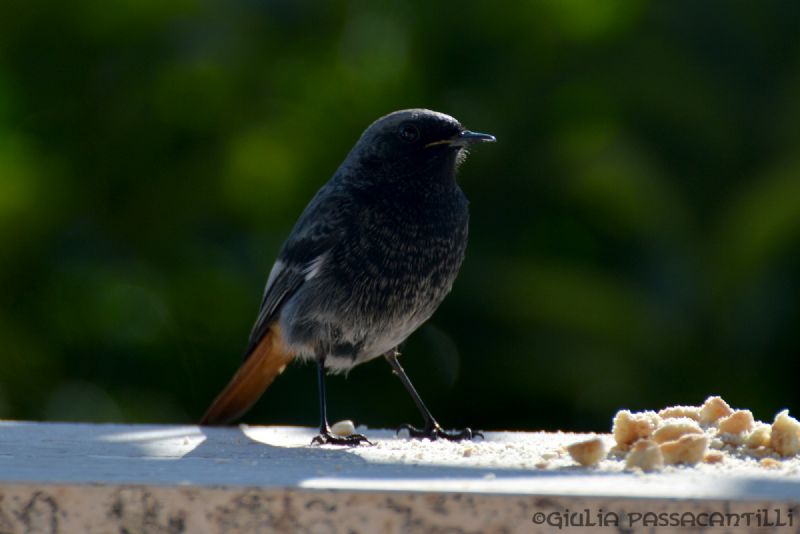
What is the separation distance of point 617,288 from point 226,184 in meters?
1.98

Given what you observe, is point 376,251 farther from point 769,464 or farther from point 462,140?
point 769,464

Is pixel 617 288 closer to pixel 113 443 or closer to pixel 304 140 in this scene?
pixel 304 140


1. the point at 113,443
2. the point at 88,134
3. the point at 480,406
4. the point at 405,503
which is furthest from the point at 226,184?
the point at 405,503

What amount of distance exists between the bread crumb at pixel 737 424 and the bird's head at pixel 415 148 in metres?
1.43

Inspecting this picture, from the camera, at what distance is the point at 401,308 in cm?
411

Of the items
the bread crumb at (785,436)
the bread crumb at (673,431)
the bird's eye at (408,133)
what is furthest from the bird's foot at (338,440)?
the bread crumb at (785,436)

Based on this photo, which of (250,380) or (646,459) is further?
(250,380)

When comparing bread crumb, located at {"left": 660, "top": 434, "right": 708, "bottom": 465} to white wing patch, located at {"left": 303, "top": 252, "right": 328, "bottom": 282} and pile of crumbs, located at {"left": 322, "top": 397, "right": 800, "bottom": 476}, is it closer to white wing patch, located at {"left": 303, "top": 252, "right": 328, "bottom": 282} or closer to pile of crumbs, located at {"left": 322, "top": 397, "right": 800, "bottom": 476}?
pile of crumbs, located at {"left": 322, "top": 397, "right": 800, "bottom": 476}

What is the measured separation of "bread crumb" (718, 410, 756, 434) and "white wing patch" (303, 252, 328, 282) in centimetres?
155

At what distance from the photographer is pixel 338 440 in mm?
3707

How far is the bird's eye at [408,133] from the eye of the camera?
4250 mm

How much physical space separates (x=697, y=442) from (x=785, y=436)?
0.38 metres

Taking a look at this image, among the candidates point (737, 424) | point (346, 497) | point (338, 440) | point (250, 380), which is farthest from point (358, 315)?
point (346, 497)

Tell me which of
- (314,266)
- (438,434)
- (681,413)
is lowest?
(438,434)
